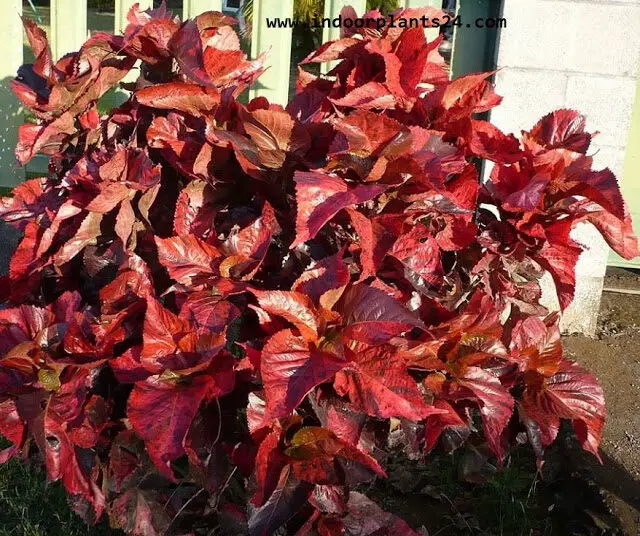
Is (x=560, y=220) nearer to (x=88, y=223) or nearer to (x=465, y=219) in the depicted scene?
(x=465, y=219)

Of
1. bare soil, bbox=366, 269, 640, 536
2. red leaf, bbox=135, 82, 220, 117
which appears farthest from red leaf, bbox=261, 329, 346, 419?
bare soil, bbox=366, 269, 640, 536

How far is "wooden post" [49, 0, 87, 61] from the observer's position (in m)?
3.68

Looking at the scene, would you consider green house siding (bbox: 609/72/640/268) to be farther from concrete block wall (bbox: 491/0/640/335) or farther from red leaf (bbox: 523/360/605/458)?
red leaf (bbox: 523/360/605/458)

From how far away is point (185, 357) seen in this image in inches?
63.6

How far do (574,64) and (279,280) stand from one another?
80.6 inches

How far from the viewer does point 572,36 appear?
326cm

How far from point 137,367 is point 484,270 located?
0.80 meters

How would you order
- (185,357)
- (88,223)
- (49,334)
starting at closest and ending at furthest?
(185,357) → (49,334) → (88,223)

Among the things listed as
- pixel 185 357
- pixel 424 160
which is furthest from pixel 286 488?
pixel 424 160

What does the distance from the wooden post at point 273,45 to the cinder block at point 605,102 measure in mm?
1209

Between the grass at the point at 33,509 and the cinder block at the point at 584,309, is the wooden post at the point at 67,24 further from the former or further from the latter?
the cinder block at the point at 584,309

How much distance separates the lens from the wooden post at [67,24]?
3.68 m

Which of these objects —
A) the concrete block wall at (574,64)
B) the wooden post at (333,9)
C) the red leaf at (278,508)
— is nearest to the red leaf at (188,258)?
the red leaf at (278,508)

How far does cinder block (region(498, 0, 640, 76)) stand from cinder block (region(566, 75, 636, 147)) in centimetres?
4
